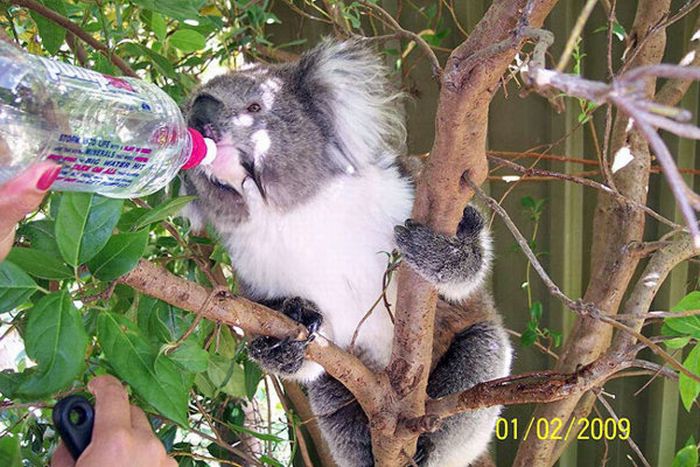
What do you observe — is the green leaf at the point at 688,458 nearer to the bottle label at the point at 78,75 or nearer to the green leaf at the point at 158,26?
the bottle label at the point at 78,75

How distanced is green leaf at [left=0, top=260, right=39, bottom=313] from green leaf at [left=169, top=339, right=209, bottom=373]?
22 centimetres

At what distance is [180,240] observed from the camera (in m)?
1.62

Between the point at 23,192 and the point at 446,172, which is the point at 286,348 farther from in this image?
the point at 23,192

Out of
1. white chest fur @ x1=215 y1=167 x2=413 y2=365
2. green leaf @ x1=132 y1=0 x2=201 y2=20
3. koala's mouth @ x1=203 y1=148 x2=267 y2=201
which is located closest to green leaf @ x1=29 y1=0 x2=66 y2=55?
green leaf @ x1=132 y1=0 x2=201 y2=20

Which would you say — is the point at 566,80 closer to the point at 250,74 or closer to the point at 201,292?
the point at 201,292

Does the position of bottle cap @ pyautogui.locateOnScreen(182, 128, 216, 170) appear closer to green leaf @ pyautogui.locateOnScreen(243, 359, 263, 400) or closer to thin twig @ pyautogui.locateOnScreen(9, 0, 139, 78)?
thin twig @ pyautogui.locateOnScreen(9, 0, 139, 78)

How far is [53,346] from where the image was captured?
0.86 m

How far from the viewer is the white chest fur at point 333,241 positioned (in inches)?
71.5

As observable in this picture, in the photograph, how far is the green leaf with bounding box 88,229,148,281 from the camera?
0.93 meters

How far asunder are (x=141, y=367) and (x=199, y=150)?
0.62 metres

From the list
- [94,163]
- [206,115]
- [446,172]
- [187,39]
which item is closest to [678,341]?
[446,172]

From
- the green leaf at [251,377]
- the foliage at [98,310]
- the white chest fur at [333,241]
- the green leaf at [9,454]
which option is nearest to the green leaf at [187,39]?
the foliage at [98,310]

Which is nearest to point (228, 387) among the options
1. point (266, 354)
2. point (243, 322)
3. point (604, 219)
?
point (266, 354)

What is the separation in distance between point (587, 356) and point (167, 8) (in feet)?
4.45
